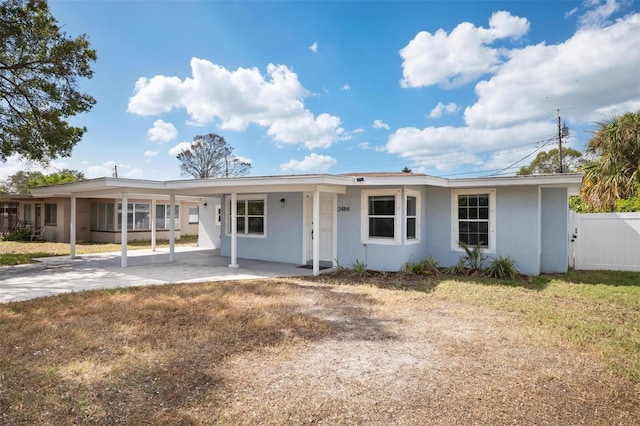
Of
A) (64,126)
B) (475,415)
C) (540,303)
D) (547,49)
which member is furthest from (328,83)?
(475,415)

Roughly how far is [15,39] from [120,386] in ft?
39.9

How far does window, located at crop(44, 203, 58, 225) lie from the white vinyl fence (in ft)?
75.2

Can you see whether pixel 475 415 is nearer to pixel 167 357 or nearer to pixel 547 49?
pixel 167 357

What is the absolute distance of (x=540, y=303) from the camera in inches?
262

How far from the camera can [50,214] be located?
64.7 feet

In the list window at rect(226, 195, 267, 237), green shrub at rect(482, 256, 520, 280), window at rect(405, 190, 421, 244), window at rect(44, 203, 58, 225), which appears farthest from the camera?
window at rect(44, 203, 58, 225)

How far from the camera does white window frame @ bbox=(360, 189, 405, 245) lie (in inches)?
372

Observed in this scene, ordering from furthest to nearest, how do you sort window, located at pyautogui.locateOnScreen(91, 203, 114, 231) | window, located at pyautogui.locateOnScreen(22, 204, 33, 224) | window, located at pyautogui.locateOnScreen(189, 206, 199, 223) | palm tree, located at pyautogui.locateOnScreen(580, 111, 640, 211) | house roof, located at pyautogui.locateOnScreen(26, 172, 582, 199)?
window, located at pyautogui.locateOnScreen(189, 206, 199, 223) < window, located at pyautogui.locateOnScreen(22, 204, 33, 224) < window, located at pyautogui.locateOnScreen(91, 203, 114, 231) < palm tree, located at pyautogui.locateOnScreen(580, 111, 640, 211) < house roof, located at pyautogui.locateOnScreen(26, 172, 582, 199)

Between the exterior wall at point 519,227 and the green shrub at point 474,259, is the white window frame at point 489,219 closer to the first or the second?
the exterior wall at point 519,227

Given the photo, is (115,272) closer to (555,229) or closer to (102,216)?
(102,216)

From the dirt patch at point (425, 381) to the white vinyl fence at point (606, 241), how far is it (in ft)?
23.3

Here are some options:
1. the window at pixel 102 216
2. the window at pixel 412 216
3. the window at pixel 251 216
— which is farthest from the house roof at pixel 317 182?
the window at pixel 102 216

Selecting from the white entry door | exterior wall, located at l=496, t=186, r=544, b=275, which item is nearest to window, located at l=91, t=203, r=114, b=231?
the white entry door

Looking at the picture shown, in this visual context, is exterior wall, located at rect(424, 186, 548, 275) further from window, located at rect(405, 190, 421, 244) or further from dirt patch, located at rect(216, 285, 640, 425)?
dirt patch, located at rect(216, 285, 640, 425)
